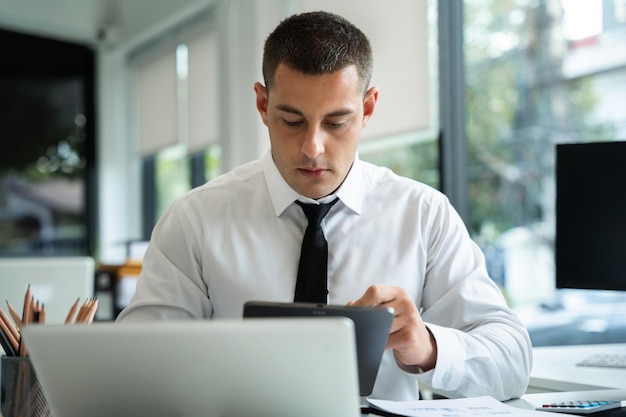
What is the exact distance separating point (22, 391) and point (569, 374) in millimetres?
1170

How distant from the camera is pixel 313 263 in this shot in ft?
5.31

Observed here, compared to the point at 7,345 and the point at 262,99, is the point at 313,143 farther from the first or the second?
the point at 7,345

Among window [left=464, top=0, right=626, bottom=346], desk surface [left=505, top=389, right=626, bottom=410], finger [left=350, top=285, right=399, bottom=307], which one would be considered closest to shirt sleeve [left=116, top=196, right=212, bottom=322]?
finger [left=350, top=285, right=399, bottom=307]

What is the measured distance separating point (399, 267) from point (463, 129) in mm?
1609

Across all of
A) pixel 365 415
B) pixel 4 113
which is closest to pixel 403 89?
pixel 365 415

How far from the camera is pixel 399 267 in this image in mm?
1665

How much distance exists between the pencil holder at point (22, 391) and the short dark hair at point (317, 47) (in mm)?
740

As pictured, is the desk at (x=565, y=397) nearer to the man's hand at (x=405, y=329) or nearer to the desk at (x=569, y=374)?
the desk at (x=569, y=374)

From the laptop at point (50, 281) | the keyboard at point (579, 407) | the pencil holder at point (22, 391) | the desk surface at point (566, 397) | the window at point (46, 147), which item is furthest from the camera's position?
the window at point (46, 147)

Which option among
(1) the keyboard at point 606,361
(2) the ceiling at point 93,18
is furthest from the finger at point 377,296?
(2) the ceiling at point 93,18

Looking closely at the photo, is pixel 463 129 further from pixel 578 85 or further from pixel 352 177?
pixel 352 177

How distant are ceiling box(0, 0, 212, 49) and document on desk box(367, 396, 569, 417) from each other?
422 centimetres

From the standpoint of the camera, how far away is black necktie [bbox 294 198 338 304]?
1599mm

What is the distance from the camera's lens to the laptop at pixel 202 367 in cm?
85
